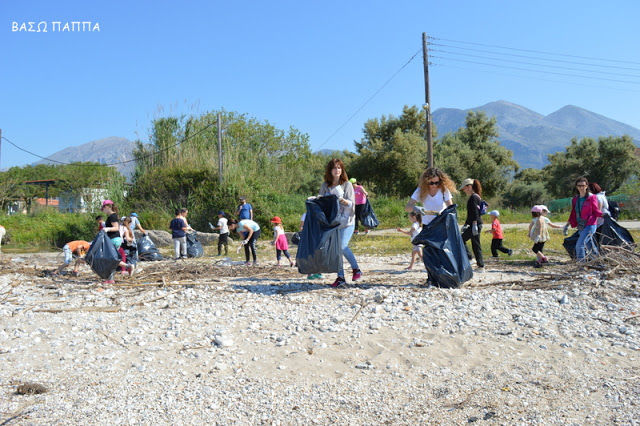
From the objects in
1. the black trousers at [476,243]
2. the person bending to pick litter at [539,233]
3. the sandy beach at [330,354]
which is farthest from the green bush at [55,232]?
the person bending to pick litter at [539,233]

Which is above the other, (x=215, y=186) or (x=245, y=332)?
(x=215, y=186)

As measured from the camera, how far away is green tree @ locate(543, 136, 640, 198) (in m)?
38.9

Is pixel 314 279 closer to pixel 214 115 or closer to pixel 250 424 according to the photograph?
pixel 250 424

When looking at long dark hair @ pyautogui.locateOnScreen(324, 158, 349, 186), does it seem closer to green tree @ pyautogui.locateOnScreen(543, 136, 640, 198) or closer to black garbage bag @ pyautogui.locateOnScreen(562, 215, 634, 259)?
black garbage bag @ pyautogui.locateOnScreen(562, 215, 634, 259)

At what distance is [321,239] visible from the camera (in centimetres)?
660

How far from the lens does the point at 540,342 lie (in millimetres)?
4609

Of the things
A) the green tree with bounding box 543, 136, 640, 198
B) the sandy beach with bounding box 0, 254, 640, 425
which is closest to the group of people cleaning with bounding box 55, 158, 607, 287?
the sandy beach with bounding box 0, 254, 640, 425

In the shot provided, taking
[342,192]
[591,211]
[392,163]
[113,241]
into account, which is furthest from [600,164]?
[113,241]

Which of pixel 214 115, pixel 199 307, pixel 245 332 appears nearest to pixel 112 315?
pixel 199 307

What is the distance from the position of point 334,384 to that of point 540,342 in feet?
6.50

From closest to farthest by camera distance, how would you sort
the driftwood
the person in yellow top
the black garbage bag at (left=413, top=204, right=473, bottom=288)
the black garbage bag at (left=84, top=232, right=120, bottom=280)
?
the driftwood → the black garbage bag at (left=413, top=204, right=473, bottom=288) → the black garbage bag at (left=84, top=232, right=120, bottom=280) → the person in yellow top

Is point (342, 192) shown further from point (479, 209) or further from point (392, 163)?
point (392, 163)

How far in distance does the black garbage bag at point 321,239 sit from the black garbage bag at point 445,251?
1026mm

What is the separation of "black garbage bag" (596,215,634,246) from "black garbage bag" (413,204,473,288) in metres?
2.99
